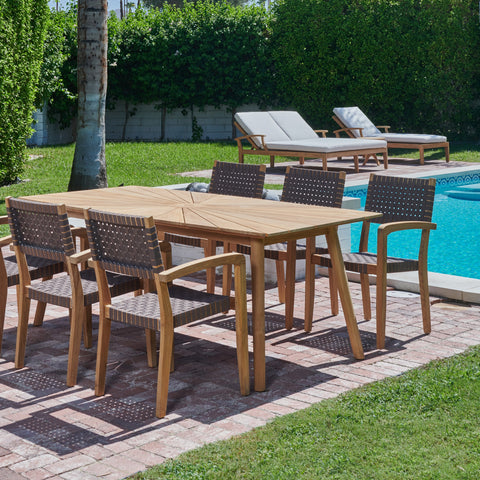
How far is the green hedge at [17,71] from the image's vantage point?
11.0m

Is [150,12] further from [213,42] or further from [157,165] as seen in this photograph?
[157,165]

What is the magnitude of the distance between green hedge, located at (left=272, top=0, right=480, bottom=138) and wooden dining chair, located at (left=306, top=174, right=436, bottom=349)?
13.6 metres

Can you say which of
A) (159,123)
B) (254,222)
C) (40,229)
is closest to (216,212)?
(254,222)

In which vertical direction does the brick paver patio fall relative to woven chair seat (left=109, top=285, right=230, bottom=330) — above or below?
below

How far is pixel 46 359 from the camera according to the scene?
15.7 ft

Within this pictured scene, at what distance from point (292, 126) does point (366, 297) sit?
993 cm

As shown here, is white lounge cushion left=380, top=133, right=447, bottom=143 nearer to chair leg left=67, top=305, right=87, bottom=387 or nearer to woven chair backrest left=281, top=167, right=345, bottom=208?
woven chair backrest left=281, top=167, right=345, bottom=208

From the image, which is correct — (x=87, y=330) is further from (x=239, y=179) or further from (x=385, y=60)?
(x=385, y=60)

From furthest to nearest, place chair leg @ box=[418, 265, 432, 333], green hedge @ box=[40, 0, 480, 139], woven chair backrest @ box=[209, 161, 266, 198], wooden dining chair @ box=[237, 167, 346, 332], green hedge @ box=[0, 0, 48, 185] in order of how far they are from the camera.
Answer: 1. green hedge @ box=[40, 0, 480, 139]
2. green hedge @ box=[0, 0, 48, 185]
3. woven chair backrest @ box=[209, 161, 266, 198]
4. wooden dining chair @ box=[237, 167, 346, 332]
5. chair leg @ box=[418, 265, 432, 333]

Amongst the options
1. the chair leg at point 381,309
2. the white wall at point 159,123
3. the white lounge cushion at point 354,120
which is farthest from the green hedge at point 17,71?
the white wall at point 159,123

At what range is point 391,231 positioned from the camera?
5.01 metres

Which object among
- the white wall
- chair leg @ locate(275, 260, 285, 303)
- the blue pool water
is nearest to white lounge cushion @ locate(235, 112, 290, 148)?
the blue pool water

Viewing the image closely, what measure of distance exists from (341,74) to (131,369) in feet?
52.1

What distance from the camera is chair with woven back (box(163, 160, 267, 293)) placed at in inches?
239
